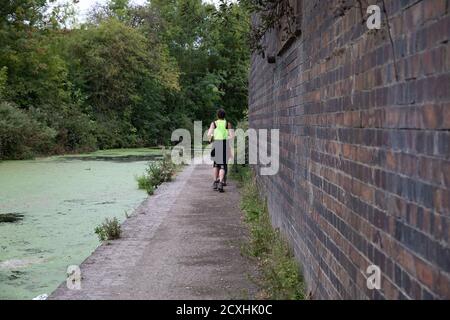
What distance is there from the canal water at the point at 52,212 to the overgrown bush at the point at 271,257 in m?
2.00

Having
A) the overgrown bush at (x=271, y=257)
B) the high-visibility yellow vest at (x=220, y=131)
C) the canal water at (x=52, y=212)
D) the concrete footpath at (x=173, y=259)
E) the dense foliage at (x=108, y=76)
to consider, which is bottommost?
the canal water at (x=52, y=212)

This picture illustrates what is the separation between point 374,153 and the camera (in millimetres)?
2934

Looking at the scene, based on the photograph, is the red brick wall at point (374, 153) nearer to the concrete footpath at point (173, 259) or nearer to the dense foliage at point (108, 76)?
the concrete footpath at point (173, 259)

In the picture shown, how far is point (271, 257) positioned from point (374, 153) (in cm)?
349

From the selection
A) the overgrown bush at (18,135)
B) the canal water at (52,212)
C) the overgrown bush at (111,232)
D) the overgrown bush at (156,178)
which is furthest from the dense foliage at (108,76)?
the overgrown bush at (111,232)

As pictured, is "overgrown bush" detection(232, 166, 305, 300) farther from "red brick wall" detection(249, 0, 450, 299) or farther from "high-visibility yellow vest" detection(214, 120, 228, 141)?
"high-visibility yellow vest" detection(214, 120, 228, 141)

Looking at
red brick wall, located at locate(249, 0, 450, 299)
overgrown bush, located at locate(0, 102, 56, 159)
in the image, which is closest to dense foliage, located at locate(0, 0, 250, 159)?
overgrown bush, located at locate(0, 102, 56, 159)

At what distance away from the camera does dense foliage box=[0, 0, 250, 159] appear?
27906mm

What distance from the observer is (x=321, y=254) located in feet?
14.0

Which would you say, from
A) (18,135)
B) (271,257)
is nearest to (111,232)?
(271,257)

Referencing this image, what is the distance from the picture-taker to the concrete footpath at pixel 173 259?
5.22m

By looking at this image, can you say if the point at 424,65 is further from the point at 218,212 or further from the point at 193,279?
the point at 218,212
